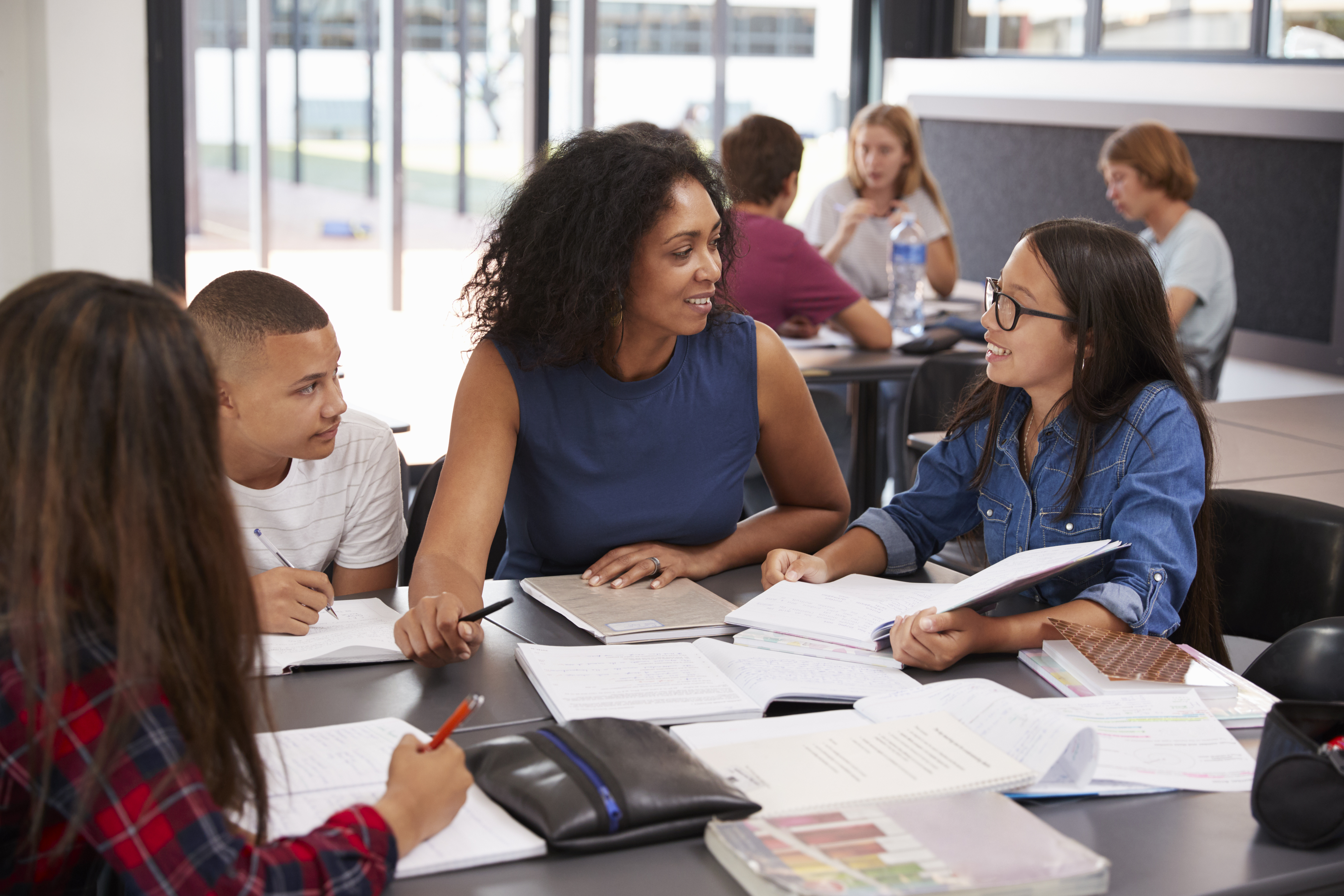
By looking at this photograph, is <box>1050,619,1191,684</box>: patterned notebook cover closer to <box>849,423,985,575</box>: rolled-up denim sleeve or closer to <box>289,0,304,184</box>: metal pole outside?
<box>849,423,985,575</box>: rolled-up denim sleeve

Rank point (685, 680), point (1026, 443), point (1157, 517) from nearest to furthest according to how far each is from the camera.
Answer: point (685, 680)
point (1157, 517)
point (1026, 443)


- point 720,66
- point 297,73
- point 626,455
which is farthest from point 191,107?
point 626,455

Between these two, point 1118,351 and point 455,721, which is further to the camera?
point 1118,351

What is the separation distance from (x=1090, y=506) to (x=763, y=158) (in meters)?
2.20

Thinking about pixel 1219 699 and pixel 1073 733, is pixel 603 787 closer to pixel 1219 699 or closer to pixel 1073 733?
pixel 1073 733

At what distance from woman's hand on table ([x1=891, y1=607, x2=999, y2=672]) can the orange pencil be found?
1.70ft

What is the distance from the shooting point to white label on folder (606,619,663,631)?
1.51 metres

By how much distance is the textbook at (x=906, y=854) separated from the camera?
93 cm

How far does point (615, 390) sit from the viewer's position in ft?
6.07

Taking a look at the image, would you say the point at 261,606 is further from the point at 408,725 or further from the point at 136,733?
the point at 136,733

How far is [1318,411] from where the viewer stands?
3.11 metres

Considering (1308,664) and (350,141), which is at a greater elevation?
(350,141)

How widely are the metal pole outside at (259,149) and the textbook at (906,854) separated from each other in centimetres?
481

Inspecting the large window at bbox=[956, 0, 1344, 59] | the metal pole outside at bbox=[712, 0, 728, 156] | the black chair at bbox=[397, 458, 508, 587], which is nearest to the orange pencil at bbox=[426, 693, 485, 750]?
the black chair at bbox=[397, 458, 508, 587]
